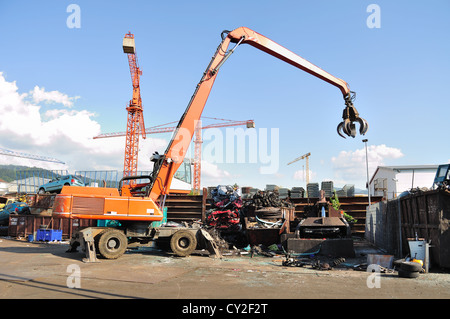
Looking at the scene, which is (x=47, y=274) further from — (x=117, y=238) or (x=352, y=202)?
(x=352, y=202)

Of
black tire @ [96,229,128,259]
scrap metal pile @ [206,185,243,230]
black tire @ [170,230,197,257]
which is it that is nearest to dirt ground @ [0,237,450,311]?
black tire @ [96,229,128,259]

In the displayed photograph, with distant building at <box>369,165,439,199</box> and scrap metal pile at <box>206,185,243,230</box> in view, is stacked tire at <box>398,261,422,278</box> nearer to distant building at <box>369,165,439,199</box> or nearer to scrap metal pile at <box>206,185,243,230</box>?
scrap metal pile at <box>206,185,243,230</box>

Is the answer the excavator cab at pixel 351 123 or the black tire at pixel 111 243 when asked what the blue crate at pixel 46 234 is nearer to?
the black tire at pixel 111 243

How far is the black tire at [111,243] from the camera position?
10576 millimetres

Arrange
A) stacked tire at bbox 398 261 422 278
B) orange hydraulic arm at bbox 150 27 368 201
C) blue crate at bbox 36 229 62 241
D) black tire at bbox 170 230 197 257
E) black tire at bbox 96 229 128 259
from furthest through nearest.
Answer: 1. blue crate at bbox 36 229 62 241
2. orange hydraulic arm at bbox 150 27 368 201
3. black tire at bbox 170 230 197 257
4. black tire at bbox 96 229 128 259
5. stacked tire at bbox 398 261 422 278

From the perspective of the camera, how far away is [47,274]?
805 centimetres

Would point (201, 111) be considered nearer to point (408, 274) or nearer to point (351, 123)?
point (351, 123)

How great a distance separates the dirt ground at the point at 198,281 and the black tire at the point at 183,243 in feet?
2.62

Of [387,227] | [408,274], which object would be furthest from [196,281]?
[387,227]

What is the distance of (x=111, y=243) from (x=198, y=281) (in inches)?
187

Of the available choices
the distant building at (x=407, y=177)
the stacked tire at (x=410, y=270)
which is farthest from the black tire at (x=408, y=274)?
the distant building at (x=407, y=177)

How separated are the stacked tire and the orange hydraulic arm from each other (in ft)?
19.0

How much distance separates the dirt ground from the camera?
6.12 m
